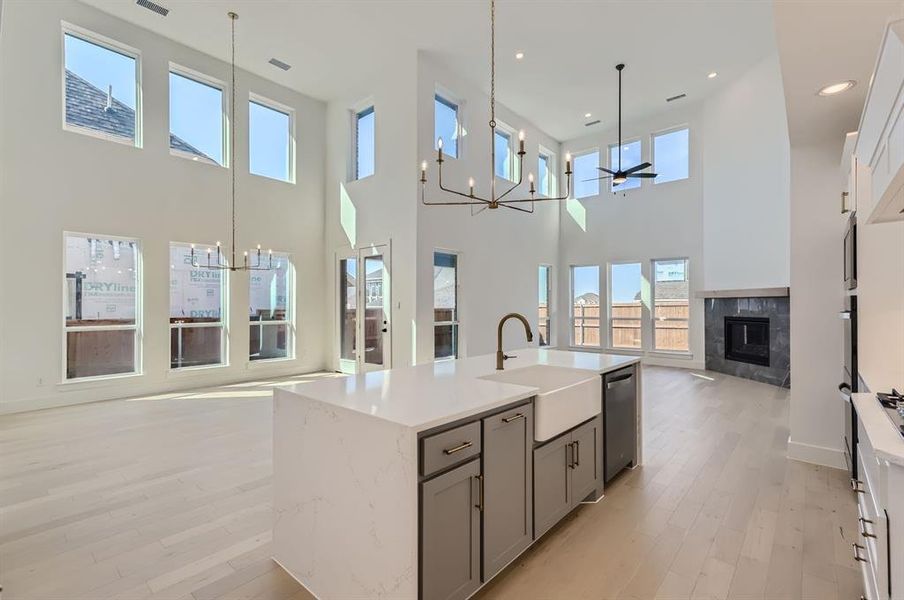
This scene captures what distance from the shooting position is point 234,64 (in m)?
6.57

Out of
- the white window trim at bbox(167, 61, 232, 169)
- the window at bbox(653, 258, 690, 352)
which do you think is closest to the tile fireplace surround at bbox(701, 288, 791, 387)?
the window at bbox(653, 258, 690, 352)

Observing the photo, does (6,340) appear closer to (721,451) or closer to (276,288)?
(276,288)

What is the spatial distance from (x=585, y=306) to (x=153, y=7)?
9036 millimetres

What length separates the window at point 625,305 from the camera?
351 inches

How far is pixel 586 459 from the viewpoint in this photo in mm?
2561

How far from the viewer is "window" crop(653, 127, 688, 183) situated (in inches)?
330

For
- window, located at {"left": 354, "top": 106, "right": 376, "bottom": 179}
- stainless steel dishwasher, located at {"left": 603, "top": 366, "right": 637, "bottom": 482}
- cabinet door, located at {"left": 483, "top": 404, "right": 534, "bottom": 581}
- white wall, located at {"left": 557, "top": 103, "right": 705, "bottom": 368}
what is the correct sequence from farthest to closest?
white wall, located at {"left": 557, "top": 103, "right": 705, "bottom": 368} → window, located at {"left": 354, "top": 106, "right": 376, "bottom": 179} → stainless steel dishwasher, located at {"left": 603, "top": 366, "right": 637, "bottom": 482} → cabinet door, located at {"left": 483, "top": 404, "right": 534, "bottom": 581}

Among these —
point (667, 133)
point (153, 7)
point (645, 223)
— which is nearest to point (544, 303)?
point (645, 223)

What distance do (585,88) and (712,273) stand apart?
161 inches

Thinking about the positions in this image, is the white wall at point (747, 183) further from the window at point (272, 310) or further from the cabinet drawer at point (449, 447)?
the window at point (272, 310)

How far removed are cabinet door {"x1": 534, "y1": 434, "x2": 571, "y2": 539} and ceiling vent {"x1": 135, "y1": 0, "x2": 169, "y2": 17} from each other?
6849mm

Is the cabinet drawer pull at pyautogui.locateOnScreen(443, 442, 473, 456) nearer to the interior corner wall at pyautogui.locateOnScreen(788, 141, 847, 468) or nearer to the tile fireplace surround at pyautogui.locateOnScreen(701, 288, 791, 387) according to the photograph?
the interior corner wall at pyautogui.locateOnScreen(788, 141, 847, 468)

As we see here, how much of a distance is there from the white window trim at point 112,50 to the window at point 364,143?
10.4 ft

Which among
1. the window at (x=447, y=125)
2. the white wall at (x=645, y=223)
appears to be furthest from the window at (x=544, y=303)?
the window at (x=447, y=125)
